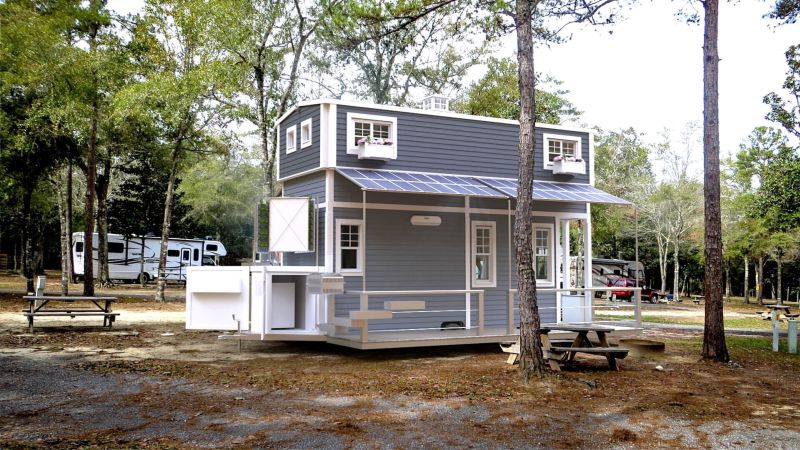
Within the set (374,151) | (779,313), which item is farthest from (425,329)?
(779,313)

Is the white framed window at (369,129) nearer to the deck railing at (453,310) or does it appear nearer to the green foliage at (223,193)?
the deck railing at (453,310)

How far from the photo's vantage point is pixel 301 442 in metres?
5.86

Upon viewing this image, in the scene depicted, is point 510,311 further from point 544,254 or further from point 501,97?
point 501,97

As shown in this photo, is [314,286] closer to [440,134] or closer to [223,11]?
[440,134]

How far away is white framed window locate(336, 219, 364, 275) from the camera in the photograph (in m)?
12.3

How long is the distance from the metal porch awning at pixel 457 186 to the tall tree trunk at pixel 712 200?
96.6 inches

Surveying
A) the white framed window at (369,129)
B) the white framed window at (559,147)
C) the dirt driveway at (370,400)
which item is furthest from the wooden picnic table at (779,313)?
the white framed window at (369,129)

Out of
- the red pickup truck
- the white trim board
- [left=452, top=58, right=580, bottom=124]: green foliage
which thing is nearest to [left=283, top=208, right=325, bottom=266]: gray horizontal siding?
the white trim board

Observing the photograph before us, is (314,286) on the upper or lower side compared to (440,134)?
lower

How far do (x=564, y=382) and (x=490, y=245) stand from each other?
5157mm

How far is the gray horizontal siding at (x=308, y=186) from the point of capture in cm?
1248

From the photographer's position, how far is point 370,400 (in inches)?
306

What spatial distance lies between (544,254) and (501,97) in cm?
1420

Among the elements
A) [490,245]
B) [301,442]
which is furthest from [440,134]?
[301,442]
